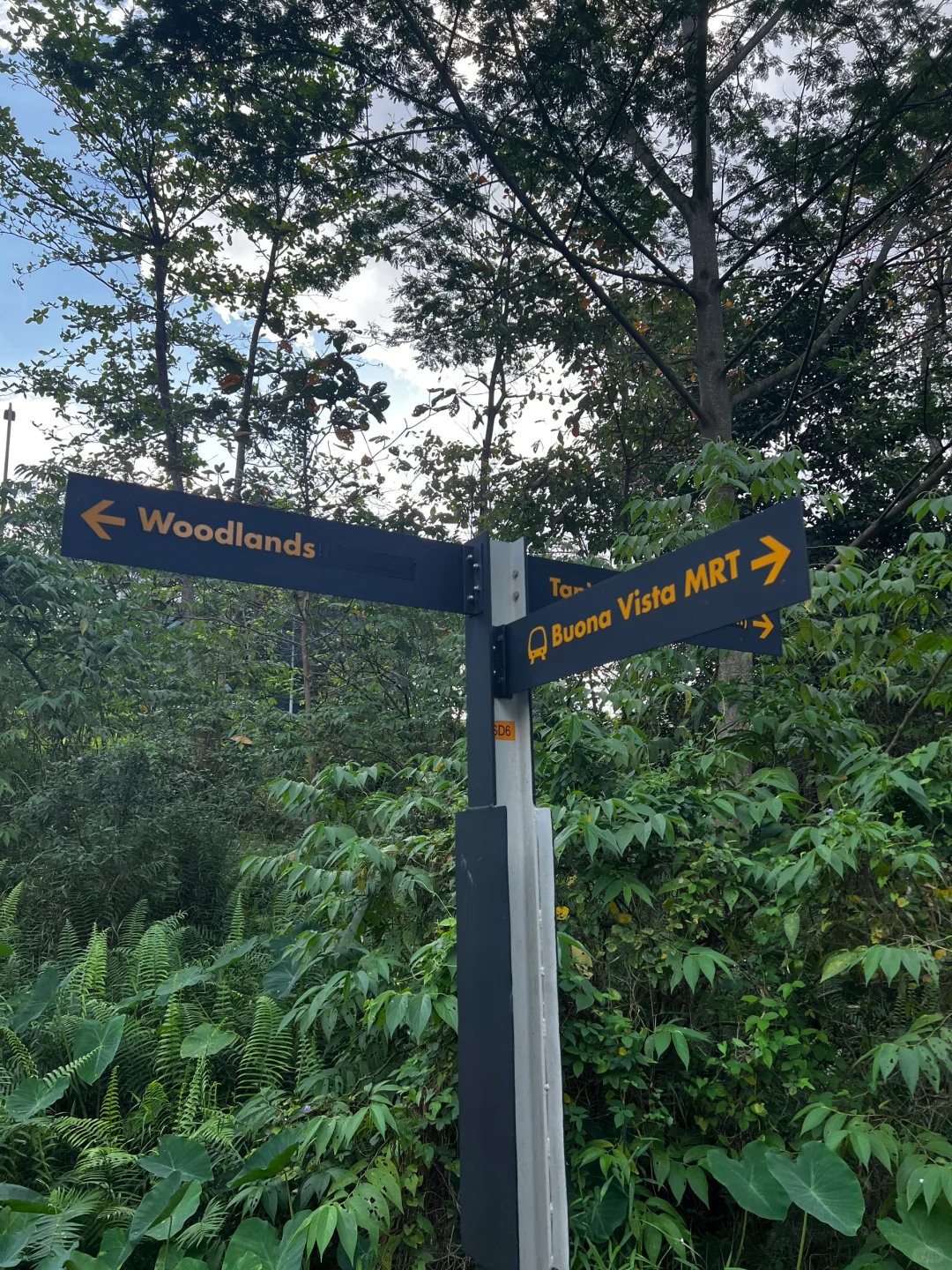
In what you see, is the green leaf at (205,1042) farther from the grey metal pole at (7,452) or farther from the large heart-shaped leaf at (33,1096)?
the grey metal pole at (7,452)

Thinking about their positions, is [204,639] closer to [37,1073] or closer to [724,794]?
[37,1073]

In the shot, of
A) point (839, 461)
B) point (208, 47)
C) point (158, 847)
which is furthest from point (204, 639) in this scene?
point (839, 461)

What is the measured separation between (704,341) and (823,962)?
4.72 m

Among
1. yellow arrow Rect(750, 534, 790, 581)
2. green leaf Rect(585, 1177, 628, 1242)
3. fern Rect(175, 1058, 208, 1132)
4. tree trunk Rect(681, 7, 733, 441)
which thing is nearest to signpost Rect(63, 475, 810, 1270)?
yellow arrow Rect(750, 534, 790, 581)

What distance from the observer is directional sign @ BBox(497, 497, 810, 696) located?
1.64 m

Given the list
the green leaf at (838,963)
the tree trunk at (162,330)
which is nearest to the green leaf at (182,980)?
the green leaf at (838,963)

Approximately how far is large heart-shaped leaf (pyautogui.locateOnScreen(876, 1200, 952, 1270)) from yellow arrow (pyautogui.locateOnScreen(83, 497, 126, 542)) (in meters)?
2.51

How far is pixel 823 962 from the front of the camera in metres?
2.71

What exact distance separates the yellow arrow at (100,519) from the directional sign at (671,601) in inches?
40.1

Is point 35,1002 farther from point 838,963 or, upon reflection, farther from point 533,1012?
point 838,963

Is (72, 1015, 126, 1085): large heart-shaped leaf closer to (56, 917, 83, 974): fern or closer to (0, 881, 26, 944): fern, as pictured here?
(56, 917, 83, 974): fern

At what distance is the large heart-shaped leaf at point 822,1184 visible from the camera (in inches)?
85.7

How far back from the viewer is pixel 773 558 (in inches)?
65.3

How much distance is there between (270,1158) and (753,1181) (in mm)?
1503
